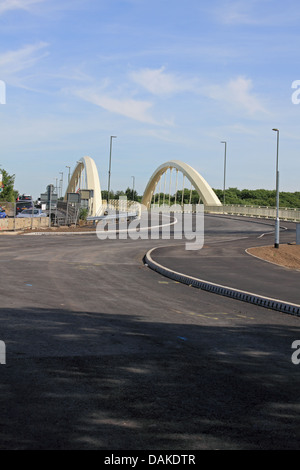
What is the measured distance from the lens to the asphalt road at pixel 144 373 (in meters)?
4.82

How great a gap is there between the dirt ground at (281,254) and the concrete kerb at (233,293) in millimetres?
9673

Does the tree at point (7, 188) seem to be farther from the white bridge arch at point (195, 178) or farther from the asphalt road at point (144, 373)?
the asphalt road at point (144, 373)

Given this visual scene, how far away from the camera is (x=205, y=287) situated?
51.5ft

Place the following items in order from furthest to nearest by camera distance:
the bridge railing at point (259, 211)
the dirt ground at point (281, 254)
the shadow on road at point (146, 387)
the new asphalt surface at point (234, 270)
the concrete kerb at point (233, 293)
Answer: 1. the bridge railing at point (259, 211)
2. the dirt ground at point (281, 254)
3. the new asphalt surface at point (234, 270)
4. the concrete kerb at point (233, 293)
5. the shadow on road at point (146, 387)

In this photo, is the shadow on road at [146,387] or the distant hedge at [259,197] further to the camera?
the distant hedge at [259,197]

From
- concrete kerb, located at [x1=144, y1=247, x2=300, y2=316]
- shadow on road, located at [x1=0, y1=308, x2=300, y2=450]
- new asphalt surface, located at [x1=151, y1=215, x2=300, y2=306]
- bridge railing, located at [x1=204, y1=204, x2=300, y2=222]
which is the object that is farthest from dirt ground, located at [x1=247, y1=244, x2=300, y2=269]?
bridge railing, located at [x1=204, y1=204, x2=300, y2=222]

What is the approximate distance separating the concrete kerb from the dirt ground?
9.67m

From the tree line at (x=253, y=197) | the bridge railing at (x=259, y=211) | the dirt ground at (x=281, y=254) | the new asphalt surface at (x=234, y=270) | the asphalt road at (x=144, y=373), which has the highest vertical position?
the tree line at (x=253, y=197)

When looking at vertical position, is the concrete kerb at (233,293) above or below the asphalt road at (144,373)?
below

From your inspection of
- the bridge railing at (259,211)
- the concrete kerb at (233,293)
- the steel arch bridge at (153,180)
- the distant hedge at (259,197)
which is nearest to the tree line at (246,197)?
the distant hedge at (259,197)

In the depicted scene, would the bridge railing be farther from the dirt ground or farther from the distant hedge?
the distant hedge

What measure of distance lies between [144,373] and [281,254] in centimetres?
2438

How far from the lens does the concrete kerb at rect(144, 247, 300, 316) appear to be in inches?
479

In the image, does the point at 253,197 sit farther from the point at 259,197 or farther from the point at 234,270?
the point at 234,270
